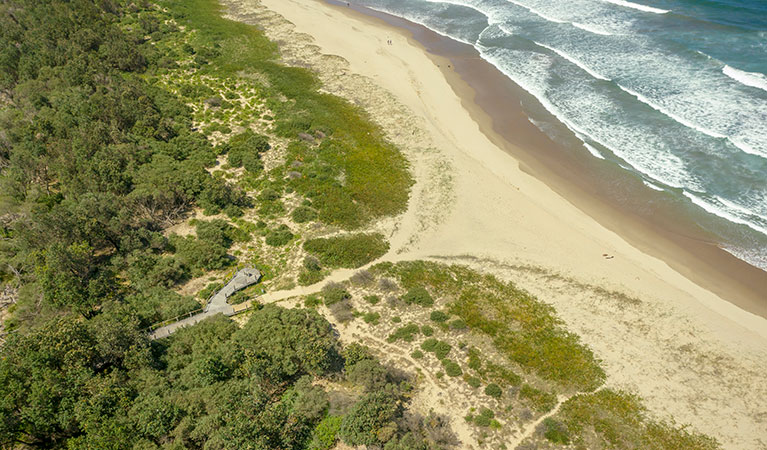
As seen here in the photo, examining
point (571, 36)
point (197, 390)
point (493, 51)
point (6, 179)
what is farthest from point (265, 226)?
point (571, 36)

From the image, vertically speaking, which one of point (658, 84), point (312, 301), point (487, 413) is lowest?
point (312, 301)

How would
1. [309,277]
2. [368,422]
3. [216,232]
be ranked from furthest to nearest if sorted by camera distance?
[216,232]
[309,277]
[368,422]

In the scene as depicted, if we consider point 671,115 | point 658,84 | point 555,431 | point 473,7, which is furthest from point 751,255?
point 473,7

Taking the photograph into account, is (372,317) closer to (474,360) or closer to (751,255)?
(474,360)

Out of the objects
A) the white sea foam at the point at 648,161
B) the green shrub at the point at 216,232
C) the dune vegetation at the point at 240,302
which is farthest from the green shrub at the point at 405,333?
the white sea foam at the point at 648,161

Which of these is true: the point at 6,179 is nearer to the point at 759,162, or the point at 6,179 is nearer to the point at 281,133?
the point at 281,133

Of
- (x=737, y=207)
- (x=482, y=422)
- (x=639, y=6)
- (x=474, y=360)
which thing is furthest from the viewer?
(x=639, y=6)
